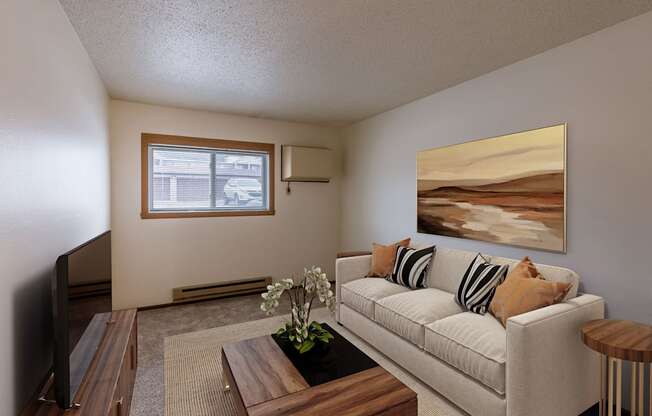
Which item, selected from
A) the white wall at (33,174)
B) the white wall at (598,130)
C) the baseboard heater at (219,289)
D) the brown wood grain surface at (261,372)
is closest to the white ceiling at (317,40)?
the white wall at (598,130)

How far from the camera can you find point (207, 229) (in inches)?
166

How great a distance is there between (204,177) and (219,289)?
152 centimetres

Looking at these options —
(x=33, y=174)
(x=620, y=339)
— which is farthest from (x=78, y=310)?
(x=620, y=339)

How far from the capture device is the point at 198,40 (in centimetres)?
229

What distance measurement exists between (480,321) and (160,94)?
376cm

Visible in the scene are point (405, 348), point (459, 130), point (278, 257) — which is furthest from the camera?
point (278, 257)

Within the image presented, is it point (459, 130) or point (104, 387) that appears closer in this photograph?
point (104, 387)

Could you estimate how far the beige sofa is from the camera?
1697 mm

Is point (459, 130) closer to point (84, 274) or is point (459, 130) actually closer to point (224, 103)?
point (224, 103)

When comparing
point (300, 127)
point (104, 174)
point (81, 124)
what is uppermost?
point (300, 127)

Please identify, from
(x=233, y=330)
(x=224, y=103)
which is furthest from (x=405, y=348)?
(x=224, y=103)

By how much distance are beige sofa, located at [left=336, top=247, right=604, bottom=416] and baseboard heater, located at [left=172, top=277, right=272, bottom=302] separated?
2.25 meters

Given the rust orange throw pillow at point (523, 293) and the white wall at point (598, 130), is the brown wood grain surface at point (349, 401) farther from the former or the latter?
the white wall at point (598, 130)

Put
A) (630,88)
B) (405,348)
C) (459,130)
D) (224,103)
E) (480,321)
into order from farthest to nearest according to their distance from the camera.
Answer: (224,103) → (459,130) → (405,348) → (480,321) → (630,88)
